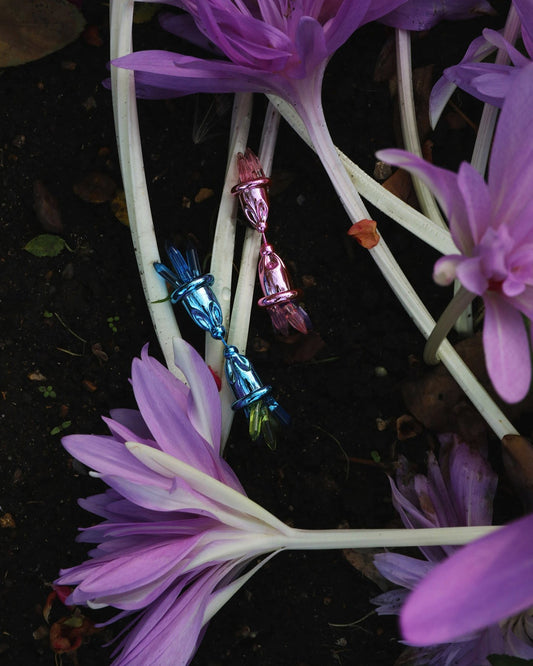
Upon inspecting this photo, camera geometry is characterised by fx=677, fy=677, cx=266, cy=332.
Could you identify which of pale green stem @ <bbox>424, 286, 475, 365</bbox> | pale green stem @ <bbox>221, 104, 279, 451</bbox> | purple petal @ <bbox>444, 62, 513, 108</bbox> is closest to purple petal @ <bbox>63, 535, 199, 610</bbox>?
pale green stem @ <bbox>221, 104, 279, 451</bbox>

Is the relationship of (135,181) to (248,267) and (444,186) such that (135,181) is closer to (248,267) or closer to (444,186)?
(248,267)

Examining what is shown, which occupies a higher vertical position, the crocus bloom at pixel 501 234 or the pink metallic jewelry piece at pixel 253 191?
the crocus bloom at pixel 501 234

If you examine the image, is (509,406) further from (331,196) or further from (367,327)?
(331,196)

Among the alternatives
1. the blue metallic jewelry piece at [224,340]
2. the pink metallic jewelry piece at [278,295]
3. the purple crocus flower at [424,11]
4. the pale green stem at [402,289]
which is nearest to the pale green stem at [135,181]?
the blue metallic jewelry piece at [224,340]

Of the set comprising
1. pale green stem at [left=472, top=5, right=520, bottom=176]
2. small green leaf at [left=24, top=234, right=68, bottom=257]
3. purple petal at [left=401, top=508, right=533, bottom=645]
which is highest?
pale green stem at [left=472, top=5, right=520, bottom=176]

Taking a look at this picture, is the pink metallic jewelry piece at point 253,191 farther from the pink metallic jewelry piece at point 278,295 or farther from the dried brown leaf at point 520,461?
the dried brown leaf at point 520,461

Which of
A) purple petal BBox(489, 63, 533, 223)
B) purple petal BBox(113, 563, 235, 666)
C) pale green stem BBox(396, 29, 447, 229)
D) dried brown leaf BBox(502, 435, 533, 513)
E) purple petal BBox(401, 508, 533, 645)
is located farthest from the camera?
pale green stem BBox(396, 29, 447, 229)

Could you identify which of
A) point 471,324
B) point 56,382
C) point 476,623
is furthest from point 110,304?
point 476,623

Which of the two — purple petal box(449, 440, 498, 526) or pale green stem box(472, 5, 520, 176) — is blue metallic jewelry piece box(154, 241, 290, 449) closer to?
purple petal box(449, 440, 498, 526)
